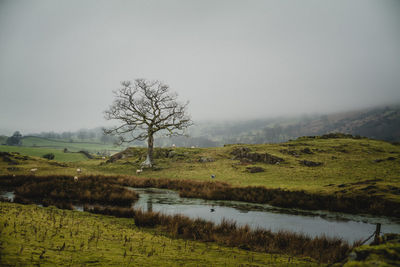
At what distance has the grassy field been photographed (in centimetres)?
2047

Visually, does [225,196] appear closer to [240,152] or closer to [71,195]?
[71,195]

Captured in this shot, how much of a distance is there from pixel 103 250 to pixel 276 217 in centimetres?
1070

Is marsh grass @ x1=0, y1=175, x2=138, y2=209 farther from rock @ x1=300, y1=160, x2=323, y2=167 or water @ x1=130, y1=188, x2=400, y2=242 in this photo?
rock @ x1=300, y1=160, x2=323, y2=167

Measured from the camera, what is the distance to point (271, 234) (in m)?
9.66

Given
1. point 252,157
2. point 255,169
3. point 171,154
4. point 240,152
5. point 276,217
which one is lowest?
point 276,217

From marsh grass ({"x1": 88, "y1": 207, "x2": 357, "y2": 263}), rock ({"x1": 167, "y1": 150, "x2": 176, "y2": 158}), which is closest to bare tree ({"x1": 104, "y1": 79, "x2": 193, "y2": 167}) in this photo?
rock ({"x1": 167, "y1": 150, "x2": 176, "y2": 158})

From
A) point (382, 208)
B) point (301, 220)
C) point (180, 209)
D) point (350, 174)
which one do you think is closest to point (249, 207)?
point (301, 220)

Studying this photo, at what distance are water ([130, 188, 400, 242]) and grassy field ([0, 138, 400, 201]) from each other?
4.72m

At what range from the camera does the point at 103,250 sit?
240 inches

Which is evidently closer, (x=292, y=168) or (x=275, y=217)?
(x=275, y=217)

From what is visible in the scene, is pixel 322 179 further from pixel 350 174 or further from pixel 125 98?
pixel 125 98

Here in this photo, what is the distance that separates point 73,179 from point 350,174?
105 feet

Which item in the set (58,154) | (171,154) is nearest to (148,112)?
(171,154)

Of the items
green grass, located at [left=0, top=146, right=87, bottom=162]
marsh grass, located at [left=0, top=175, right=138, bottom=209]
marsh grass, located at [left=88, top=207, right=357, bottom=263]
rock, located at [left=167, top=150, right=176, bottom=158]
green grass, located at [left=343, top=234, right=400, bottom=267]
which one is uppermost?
green grass, located at [left=343, top=234, right=400, bottom=267]
